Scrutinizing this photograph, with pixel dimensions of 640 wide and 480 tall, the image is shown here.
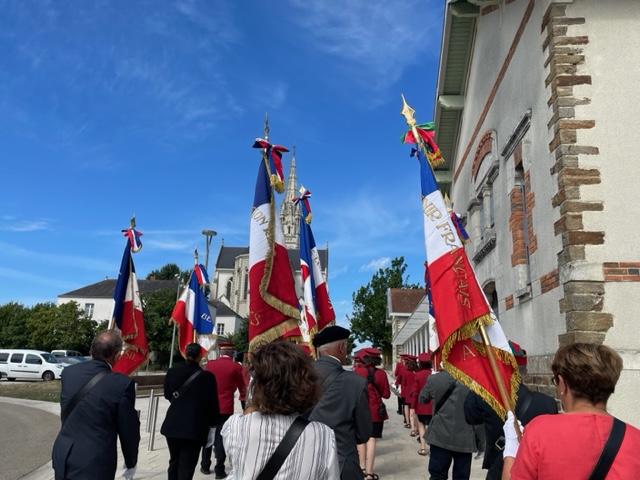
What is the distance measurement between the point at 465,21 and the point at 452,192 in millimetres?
5571

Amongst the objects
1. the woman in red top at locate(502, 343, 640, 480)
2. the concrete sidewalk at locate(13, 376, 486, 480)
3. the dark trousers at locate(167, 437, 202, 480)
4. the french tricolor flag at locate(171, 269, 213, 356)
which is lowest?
the concrete sidewalk at locate(13, 376, 486, 480)

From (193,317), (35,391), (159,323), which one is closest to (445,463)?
(193,317)

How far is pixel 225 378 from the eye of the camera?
7797 millimetres

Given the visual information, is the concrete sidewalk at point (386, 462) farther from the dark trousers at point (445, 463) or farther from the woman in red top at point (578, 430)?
the woman in red top at point (578, 430)

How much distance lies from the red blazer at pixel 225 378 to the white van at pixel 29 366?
2471 centimetres

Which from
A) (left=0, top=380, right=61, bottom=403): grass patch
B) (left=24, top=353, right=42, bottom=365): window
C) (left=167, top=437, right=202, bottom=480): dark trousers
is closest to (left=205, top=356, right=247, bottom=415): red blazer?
(left=167, top=437, right=202, bottom=480): dark trousers

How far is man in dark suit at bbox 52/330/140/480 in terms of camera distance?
3.71 metres

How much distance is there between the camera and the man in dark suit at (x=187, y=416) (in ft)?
19.0

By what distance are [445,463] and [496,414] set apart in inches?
74.8

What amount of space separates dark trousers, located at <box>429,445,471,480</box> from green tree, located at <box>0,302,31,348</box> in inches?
2256

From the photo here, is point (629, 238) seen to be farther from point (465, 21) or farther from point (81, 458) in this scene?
point (465, 21)

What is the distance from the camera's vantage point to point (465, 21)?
13023 mm

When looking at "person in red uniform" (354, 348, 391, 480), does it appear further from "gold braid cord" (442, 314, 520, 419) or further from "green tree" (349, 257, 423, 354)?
"green tree" (349, 257, 423, 354)

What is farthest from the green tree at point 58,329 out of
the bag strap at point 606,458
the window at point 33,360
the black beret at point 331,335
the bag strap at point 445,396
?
the bag strap at point 606,458
